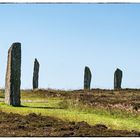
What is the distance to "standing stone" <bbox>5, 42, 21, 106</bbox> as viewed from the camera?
117ft

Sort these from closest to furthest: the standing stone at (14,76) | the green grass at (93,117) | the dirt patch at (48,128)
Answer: the dirt patch at (48,128), the green grass at (93,117), the standing stone at (14,76)

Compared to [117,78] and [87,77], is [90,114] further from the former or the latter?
[117,78]

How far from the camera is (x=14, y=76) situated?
36.0m

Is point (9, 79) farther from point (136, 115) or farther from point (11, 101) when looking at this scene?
point (136, 115)

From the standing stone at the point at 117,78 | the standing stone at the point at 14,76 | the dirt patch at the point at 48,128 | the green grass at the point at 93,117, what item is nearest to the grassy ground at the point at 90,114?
the green grass at the point at 93,117

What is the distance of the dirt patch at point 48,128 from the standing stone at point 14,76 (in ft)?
28.6

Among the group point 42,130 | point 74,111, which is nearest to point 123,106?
point 74,111

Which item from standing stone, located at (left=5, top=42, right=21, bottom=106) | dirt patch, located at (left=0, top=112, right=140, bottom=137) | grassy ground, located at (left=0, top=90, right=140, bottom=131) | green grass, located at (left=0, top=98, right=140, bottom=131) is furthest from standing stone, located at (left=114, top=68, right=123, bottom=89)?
dirt patch, located at (left=0, top=112, right=140, bottom=137)

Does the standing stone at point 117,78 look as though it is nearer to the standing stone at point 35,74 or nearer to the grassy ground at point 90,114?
the standing stone at point 35,74

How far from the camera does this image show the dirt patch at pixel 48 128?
22078 millimetres

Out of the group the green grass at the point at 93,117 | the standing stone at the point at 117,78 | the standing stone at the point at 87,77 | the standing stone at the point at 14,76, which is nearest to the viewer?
the green grass at the point at 93,117

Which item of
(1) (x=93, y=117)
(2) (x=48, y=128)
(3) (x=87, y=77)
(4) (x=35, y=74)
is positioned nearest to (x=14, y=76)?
(1) (x=93, y=117)

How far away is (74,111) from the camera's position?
30.6 meters

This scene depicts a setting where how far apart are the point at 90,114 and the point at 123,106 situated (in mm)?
3576
